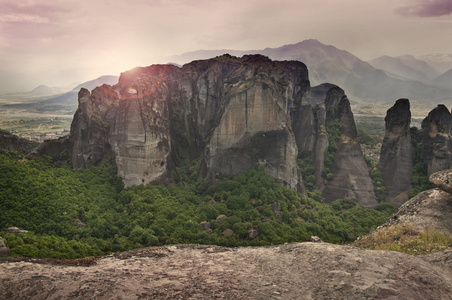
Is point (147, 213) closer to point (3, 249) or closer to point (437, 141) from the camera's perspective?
point (3, 249)

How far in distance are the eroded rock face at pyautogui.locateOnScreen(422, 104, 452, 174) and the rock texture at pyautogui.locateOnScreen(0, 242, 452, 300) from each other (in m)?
28.7

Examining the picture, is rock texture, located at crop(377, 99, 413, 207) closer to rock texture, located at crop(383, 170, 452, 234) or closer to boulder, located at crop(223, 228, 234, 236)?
rock texture, located at crop(383, 170, 452, 234)

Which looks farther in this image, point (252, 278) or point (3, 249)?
point (3, 249)

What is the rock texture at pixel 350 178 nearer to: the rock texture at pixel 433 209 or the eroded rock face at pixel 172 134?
the eroded rock face at pixel 172 134

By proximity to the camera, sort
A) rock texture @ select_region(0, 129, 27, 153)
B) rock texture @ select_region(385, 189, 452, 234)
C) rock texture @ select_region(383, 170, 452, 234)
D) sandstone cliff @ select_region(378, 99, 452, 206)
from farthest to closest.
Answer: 1. sandstone cliff @ select_region(378, 99, 452, 206)
2. rock texture @ select_region(0, 129, 27, 153)
3. rock texture @ select_region(385, 189, 452, 234)
4. rock texture @ select_region(383, 170, 452, 234)

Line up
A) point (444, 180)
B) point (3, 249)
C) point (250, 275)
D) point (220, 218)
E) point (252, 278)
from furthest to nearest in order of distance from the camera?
1. point (220, 218)
2. point (444, 180)
3. point (3, 249)
4. point (250, 275)
5. point (252, 278)

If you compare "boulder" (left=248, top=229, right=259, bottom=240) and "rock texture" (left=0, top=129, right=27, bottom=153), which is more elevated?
"rock texture" (left=0, top=129, right=27, bottom=153)

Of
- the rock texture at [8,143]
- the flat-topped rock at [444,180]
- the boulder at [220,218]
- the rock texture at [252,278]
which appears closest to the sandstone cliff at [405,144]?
the flat-topped rock at [444,180]

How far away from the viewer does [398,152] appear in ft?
129

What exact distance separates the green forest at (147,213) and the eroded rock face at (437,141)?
8.40 m

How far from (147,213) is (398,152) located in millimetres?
35529

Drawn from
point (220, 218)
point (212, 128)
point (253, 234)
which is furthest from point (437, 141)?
point (220, 218)

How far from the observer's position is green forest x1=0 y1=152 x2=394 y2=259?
22453 mm

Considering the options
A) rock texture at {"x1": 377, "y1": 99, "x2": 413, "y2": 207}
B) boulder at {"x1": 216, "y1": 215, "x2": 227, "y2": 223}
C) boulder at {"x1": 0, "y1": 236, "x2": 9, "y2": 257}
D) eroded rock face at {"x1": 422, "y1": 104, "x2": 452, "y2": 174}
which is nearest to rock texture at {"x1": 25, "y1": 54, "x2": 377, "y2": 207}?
rock texture at {"x1": 377, "y1": 99, "x2": 413, "y2": 207}
